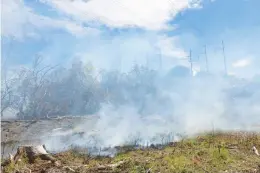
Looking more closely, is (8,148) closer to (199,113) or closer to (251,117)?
(199,113)

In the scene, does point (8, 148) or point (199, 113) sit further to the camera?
point (199, 113)

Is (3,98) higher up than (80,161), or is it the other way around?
(3,98)

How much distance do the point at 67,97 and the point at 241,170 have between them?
132 ft

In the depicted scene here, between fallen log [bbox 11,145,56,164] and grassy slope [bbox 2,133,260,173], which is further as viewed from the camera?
fallen log [bbox 11,145,56,164]

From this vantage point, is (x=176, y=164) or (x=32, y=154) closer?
(x=176, y=164)

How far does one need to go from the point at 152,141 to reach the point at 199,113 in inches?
544

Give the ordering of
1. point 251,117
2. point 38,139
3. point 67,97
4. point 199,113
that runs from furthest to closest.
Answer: point 67,97 < point 251,117 < point 199,113 < point 38,139

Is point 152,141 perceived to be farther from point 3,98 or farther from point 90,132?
point 3,98

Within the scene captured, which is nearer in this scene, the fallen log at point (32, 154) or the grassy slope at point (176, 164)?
the grassy slope at point (176, 164)

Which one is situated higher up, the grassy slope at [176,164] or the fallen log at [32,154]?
the fallen log at [32,154]

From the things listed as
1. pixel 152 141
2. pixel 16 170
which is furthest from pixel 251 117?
pixel 16 170

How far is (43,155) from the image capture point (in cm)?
1348

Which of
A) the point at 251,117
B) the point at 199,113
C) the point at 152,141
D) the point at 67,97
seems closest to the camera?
the point at 152,141

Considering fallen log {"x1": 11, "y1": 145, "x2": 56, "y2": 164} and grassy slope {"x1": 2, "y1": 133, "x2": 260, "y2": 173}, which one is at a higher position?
fallen log {"x1": 11, "y1": 145, "x2": 56, "y2": 164}
